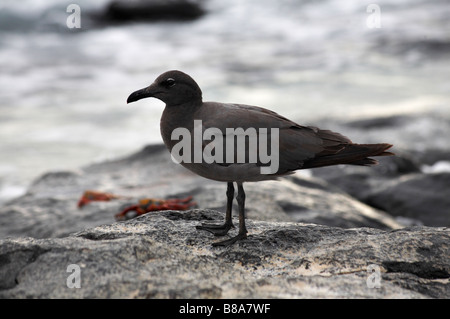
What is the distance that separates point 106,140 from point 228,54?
8.65 m

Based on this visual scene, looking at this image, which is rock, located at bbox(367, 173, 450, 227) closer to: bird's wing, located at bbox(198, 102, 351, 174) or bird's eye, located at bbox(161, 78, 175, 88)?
bird's wing, located at bbox(198, 102, 351, 174)

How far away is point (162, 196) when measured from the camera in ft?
25.9

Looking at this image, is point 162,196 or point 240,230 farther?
point 162,196

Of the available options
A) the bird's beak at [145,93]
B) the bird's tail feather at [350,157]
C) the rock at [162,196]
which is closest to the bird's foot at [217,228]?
the bird's tail feather at [350,157]

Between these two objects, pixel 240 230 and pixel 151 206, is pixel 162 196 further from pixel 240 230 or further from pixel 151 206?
pixel 240 230

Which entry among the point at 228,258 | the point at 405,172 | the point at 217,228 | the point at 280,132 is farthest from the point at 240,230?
the point at 405,172

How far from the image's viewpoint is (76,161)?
13.2 m

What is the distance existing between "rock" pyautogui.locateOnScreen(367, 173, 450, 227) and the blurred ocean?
4.13 m

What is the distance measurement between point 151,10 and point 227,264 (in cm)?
2466

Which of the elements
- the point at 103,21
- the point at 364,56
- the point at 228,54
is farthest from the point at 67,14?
the point at 364,56

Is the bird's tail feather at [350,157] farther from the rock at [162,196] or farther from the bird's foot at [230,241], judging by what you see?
the rock at [162,196]

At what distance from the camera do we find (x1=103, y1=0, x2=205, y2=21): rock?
2733cm

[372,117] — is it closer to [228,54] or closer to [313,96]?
[313,96]

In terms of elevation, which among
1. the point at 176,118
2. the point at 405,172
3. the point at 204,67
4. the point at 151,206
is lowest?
the point at 151,206
